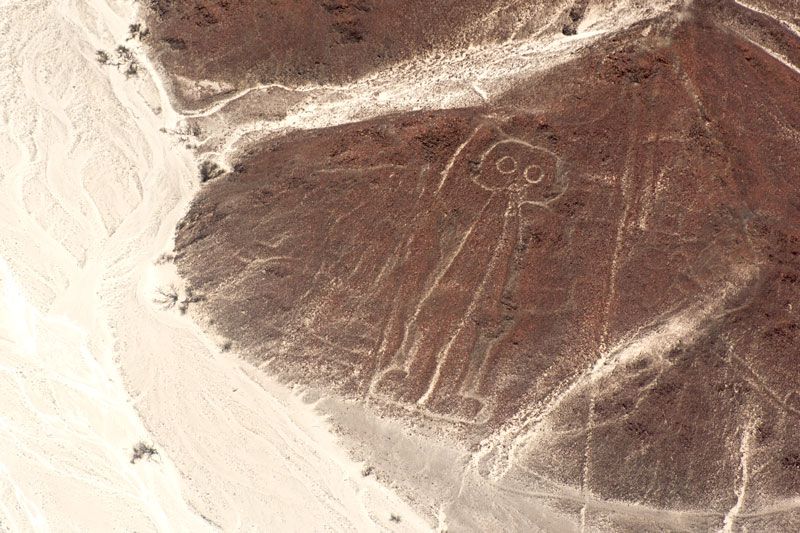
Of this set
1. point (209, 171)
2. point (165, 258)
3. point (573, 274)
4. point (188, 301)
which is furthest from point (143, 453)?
point (573, 274)

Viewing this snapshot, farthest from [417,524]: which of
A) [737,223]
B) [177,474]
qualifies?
[737,223]

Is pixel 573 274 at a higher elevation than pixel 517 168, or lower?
lower

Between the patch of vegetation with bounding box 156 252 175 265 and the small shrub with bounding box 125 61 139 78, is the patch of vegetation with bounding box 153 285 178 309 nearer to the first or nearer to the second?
the patch of vegetation with bounding box 156 252 175 265

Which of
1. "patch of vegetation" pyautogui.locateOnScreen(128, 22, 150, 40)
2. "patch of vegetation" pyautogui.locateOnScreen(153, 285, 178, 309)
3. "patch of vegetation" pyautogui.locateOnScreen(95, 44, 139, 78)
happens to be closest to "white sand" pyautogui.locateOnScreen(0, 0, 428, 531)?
"patch of vegetation" pyautogui.locateOnScreen(153, 285, 178, 309)

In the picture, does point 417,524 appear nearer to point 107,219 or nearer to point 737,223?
point 737,223

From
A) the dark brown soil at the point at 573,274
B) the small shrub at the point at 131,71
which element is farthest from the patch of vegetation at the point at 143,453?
the small shrub at the point at 131,71

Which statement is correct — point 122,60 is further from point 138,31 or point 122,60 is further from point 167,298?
point 167,298
